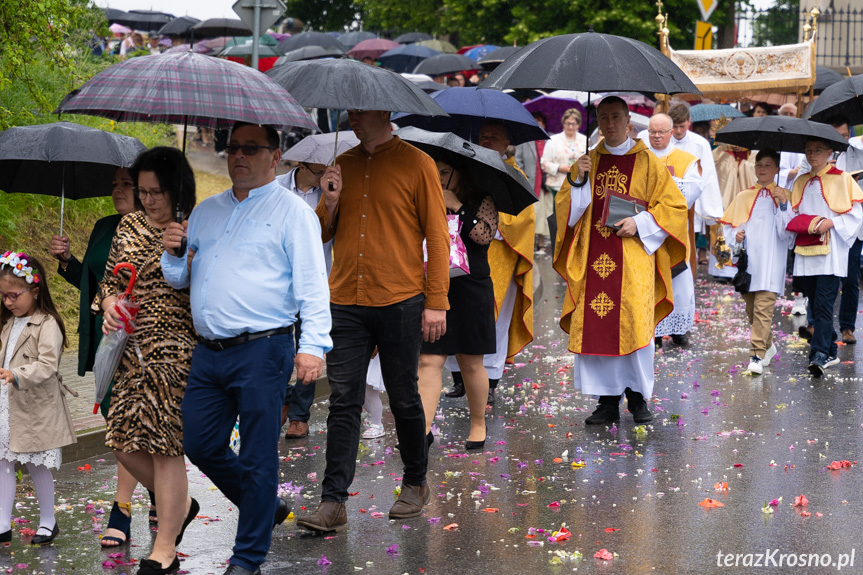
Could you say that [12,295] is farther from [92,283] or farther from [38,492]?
[38,492]

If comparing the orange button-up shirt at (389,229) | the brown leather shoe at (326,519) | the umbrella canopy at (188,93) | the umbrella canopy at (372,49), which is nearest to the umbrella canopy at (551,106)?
the umbrella canopy at (372,49)

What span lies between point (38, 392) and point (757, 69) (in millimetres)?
13688

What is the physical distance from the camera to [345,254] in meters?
6.19

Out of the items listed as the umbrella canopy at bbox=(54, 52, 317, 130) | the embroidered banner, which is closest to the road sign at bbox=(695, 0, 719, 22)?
the embroidered banner

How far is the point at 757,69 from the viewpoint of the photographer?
17562 mm

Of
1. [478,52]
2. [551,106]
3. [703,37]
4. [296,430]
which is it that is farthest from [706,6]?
[296,430]

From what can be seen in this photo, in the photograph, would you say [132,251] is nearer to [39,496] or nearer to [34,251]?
[39,496]

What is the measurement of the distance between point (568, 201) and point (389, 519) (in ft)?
10.4

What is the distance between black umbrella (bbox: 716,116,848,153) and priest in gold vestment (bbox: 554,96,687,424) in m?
2.25

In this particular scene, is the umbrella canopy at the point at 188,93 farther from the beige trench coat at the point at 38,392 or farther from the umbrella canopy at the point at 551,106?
the umbrella canopy at the point at 551,106

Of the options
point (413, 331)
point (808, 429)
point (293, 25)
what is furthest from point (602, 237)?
point (293, 25)

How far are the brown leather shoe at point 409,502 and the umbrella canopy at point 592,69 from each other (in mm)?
2395

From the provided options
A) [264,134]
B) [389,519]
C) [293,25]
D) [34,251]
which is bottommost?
[389,519]

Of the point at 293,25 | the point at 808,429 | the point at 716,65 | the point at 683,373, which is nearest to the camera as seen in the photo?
the point at 808,429
